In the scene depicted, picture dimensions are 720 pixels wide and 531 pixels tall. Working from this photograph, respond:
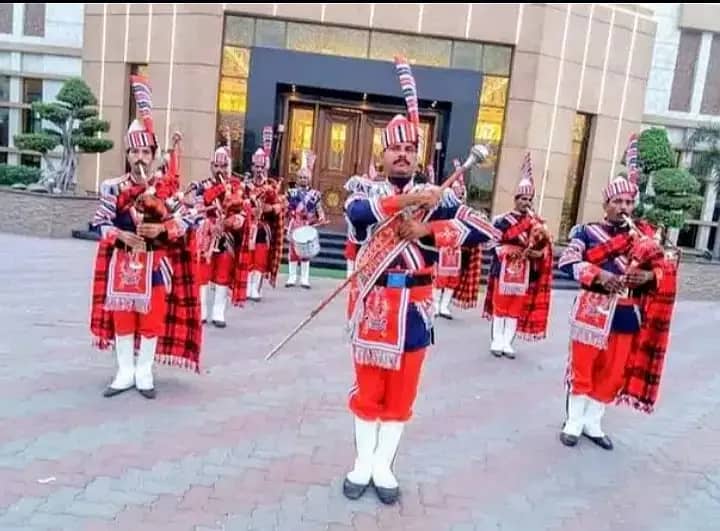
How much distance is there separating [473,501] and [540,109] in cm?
1162

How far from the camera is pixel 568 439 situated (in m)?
4.49

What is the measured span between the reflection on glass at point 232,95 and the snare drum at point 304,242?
5142 mm

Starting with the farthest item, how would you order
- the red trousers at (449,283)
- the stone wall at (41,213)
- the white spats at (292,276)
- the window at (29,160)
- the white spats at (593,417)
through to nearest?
the window at (29,160) < the stone wall at (41,213) < the white spats at (292,276) < the red trousers at (449,283) < the white spats at (593,417)

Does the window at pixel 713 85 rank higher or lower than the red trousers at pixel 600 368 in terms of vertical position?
higher

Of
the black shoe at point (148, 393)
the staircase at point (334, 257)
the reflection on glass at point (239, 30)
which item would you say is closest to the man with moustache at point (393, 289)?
the black shoe at point (148, 393)

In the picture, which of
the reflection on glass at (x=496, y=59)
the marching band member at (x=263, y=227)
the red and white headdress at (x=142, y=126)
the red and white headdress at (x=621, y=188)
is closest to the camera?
the red and white headdress at (x=621, y=188)

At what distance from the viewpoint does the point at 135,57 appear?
14047 mm

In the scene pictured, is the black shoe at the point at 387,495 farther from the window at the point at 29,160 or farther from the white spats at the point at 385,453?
the window at the point at 29,160

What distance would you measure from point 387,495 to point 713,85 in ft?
54.8

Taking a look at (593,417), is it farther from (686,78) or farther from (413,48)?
(686,78)

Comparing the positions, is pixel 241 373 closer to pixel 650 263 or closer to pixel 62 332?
pixel 62 332

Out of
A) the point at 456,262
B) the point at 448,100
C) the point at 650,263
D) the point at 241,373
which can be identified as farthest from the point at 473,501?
the point at 448,100

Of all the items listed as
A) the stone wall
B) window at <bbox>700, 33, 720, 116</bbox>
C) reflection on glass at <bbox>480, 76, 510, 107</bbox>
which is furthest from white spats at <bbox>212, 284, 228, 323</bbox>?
window at <bbox>700, 33, 720, 116</bbox>

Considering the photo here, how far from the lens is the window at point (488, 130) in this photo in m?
14.0
